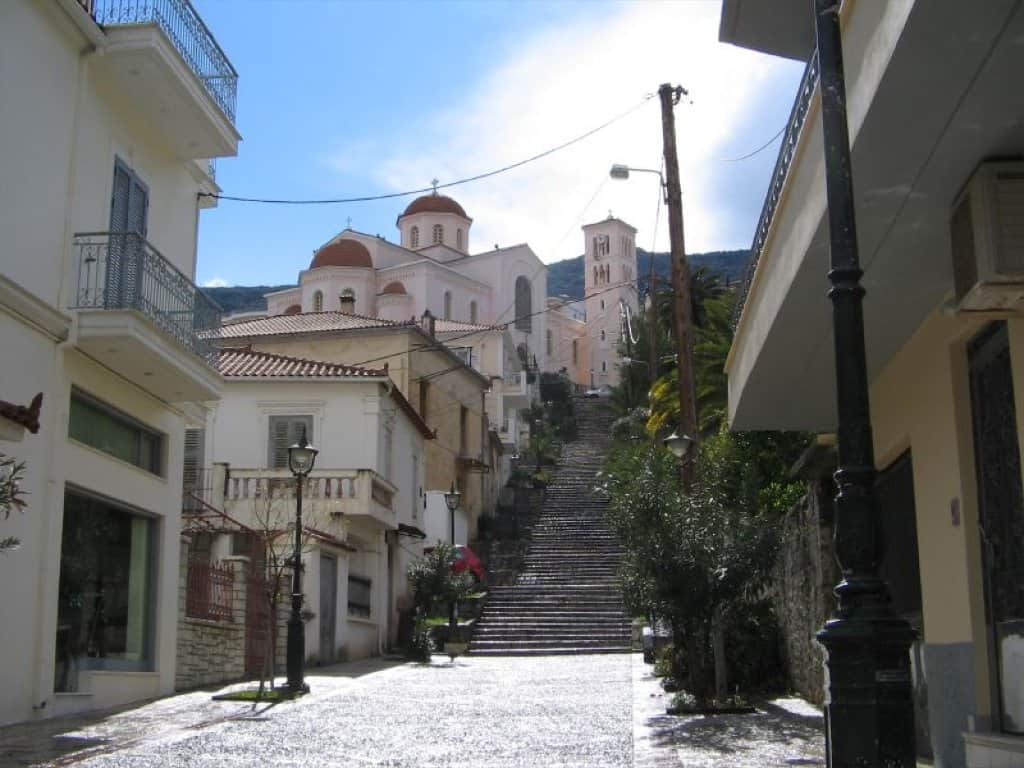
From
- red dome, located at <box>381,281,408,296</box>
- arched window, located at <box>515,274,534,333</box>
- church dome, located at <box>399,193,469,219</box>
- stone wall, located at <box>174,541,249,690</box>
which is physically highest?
church dome, located at <box>399,193,469,219</box>

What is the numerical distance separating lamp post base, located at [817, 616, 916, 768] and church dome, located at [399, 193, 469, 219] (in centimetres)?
8524

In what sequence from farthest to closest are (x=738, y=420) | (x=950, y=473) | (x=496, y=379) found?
(x=496, y=379) < (x=738, y=420) < (x=950, y=473)

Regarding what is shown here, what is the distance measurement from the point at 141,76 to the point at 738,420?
894 cm

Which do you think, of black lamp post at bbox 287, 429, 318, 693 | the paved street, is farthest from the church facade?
the paved street

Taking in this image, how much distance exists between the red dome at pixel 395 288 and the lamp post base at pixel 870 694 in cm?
7224

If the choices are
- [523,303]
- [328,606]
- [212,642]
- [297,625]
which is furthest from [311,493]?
[523,303]

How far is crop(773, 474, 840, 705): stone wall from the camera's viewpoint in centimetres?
1462

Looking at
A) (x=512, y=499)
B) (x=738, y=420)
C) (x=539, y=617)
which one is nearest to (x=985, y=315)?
(x=738, y=420)

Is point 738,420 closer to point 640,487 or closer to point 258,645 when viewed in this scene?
point 640,487

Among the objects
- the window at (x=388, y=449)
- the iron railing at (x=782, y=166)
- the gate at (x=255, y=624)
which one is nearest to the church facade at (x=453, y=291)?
the window at (x=388, y=449)

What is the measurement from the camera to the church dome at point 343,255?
257 ft

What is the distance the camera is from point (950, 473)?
9.88m

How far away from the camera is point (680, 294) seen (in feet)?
67.9

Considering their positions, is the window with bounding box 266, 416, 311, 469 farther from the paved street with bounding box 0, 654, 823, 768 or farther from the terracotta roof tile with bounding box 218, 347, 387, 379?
the paved street with bounding box 0, 654, 823, 768
